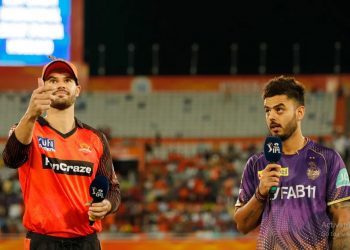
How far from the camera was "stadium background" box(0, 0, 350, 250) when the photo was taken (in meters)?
17.0

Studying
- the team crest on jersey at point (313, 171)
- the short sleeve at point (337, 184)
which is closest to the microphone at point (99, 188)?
the team crest on jersey at point (313, 171)

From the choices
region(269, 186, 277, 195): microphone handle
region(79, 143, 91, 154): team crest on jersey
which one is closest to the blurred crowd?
region(79, 143, 91, 154): team crest on jersey

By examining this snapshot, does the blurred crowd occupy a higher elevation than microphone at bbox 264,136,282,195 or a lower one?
lower

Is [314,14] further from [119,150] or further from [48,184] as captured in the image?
[48,184]

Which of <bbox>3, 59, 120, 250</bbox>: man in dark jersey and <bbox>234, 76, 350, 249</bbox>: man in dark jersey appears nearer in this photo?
<bbox>234, 76, 350, 249</bbox>: man in dark jersey

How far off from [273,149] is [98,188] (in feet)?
3.28

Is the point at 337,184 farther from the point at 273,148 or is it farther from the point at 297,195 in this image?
the point at 273,148

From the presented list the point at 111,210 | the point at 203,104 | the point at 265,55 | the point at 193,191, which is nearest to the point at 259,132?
the point at 203,104

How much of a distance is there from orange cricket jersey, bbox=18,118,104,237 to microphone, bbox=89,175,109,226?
298mm

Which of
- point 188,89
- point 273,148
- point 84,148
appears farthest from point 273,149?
point 188,89

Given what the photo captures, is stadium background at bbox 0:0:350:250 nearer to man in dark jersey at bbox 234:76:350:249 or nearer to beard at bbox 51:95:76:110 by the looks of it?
beard at bbox 51:95:76:110

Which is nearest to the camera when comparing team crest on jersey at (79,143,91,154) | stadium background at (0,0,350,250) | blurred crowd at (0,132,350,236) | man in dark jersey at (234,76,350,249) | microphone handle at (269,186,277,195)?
microphone handle at (269,186,277,195)

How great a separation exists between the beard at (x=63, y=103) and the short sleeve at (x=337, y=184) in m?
1.56

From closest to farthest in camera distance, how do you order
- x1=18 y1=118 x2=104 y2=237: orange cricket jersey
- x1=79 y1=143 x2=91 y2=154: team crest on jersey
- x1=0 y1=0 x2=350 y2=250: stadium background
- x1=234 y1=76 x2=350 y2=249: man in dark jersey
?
x1=234 y1=76 x2=350 y2=249: man in dark jersey → x1=18 y1=118 x2=104 y2=237: orange cricket jersey → x1=79 y1=143 x2=91 y2=154: team crest on jersey → x1=0 y1=0 x2=350 y2=250: stadium background
